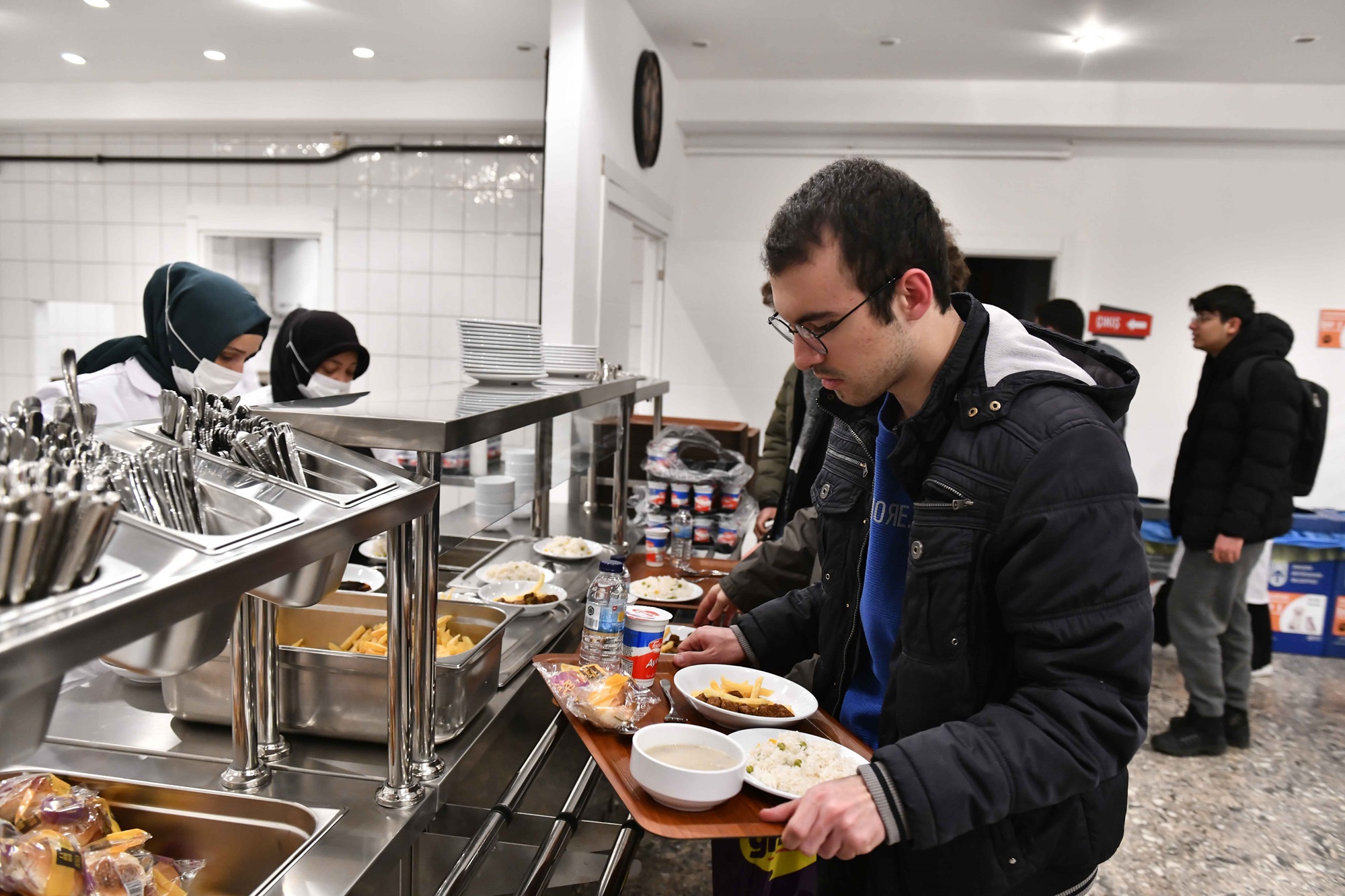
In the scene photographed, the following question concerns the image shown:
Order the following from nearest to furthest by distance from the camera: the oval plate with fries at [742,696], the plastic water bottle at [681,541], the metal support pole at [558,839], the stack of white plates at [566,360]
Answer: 1. the oval plate with fries at [742,696]
2. the metal support pole at [558,839]
3. the stack of white plates at [566,360]
4. the plastic water bottle at [681,541]

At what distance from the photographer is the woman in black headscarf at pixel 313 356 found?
10.2 feet

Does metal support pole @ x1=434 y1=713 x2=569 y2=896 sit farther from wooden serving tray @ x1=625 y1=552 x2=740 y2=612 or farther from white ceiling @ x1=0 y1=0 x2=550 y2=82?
white ceiling @ x1=0 y1=0 x2=550 y2=82

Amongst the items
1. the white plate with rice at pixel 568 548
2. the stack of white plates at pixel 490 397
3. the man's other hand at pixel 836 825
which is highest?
the stack of white plates at pixel 490 397

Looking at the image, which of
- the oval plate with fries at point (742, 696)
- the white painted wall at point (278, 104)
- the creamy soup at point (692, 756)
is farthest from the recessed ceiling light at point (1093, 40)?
the creamy soup at point (692, 756)

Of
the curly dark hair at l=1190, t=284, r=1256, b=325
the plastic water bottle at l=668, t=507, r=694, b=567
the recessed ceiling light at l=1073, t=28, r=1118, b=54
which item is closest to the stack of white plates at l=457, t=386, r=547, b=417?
the plastic water bottle at l=668, t=507, r=694, b=567

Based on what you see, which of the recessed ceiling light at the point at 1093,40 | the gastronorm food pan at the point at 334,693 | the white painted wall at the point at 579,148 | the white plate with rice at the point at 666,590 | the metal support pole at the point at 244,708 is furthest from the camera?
the recessed ceiling light at the point at 1093,40

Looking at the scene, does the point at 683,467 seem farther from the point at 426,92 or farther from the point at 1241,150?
the point at 1241,150

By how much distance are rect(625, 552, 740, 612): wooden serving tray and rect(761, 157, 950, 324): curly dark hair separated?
1.54 m

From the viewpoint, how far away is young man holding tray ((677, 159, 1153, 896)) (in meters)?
1.04

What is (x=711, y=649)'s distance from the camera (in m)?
1.71

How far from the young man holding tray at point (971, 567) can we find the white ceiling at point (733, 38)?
3422 millimetres

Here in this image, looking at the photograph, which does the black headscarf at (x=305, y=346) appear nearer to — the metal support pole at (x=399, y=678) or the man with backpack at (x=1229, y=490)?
the metal support pole at (x=399, y=678)

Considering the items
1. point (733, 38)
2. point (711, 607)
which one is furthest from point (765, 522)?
point (733, 38)

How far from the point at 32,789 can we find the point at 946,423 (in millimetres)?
1278
